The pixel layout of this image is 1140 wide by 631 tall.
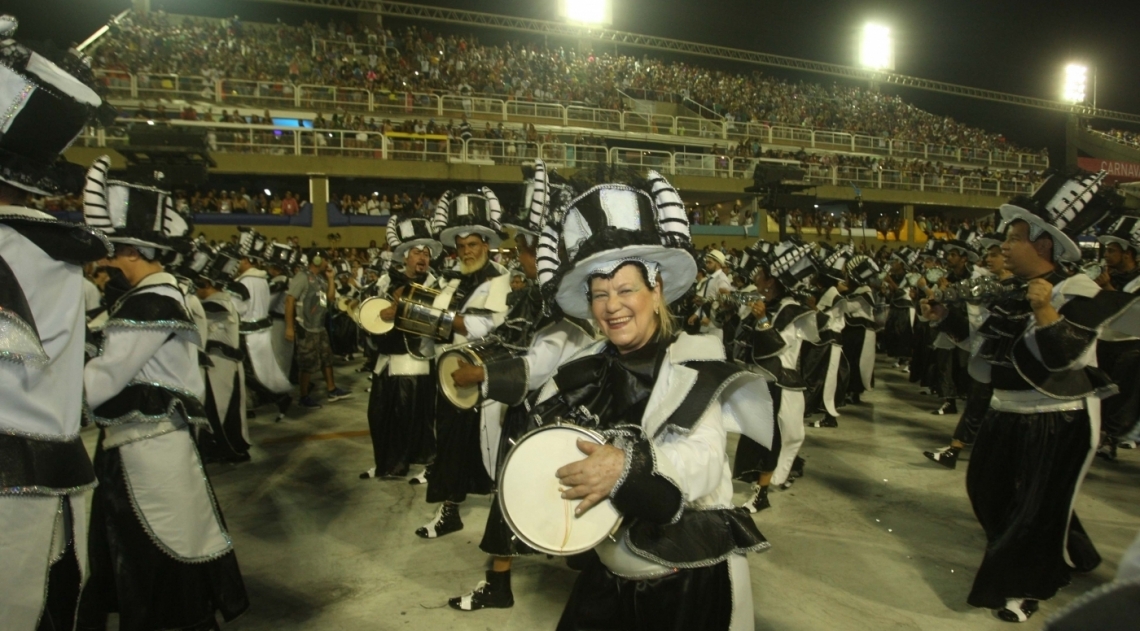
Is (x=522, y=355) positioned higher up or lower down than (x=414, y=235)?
lower down

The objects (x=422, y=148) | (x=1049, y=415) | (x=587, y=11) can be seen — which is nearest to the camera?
(x=1049, y=415)

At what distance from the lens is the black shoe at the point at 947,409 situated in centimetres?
942

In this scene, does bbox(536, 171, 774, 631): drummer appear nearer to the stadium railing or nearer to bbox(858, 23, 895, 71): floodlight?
the stadium railing

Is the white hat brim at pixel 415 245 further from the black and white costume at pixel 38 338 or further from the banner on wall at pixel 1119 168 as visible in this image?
the banner on wall at pixel 1119 168

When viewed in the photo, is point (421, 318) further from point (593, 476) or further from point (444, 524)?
point (593, 476)

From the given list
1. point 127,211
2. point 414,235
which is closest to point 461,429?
point 414,235

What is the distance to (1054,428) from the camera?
3.72 metres

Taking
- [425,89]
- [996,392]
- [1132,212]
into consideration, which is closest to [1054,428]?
[996,392]

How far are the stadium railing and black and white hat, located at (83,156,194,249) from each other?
57.4ft

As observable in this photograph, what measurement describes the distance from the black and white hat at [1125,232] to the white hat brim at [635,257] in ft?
24.6

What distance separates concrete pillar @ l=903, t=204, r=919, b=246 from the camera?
29703 mm

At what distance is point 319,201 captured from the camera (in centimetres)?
2241

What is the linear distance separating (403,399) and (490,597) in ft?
8.64

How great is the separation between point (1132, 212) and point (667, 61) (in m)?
31.5
